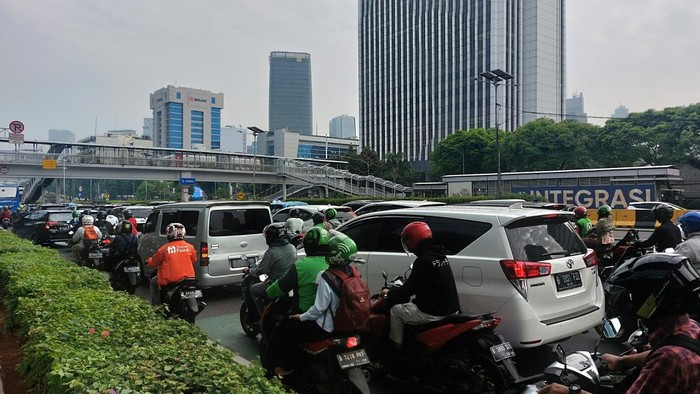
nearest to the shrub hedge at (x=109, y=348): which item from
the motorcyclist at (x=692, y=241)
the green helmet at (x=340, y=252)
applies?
the green helmet at (x=340, y=252)

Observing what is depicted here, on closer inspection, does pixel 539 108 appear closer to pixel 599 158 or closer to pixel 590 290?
pixel 599 158

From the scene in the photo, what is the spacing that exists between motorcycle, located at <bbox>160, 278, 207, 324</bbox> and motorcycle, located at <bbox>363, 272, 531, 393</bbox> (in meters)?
2.82

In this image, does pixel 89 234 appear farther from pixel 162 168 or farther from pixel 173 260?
pixel 162 168

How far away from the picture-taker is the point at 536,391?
2430 millimetres

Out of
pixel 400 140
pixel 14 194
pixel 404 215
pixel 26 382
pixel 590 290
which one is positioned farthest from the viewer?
pixel 400 140

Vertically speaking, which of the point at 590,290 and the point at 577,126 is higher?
the point at 577,126

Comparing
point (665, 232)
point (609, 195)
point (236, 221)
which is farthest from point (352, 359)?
point (609, 195)

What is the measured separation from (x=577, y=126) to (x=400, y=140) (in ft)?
186

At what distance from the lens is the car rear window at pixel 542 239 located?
16.4 feet

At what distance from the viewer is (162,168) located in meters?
46.2

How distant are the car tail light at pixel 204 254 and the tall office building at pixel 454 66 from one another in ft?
269

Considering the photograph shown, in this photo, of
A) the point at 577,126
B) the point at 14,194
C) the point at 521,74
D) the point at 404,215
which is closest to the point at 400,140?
the point at 521,74

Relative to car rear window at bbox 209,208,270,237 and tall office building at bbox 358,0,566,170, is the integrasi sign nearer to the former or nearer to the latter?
car rear window at bbox 209,208,270,237

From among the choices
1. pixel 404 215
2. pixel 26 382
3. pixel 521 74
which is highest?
pixel 521 74
